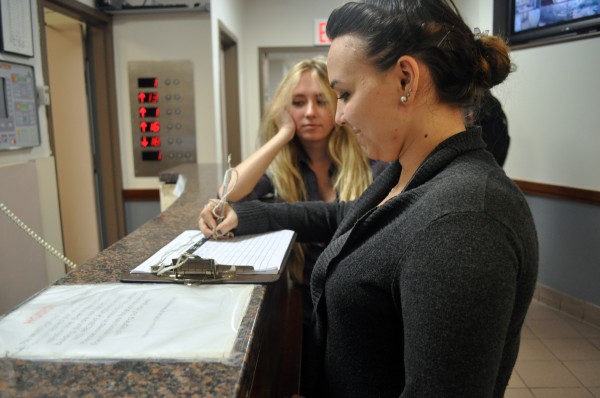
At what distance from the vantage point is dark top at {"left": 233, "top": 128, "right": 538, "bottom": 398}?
0.57m

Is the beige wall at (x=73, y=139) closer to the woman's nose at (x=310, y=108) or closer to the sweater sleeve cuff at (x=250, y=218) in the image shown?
the woman's nose at (x=310, y=108)

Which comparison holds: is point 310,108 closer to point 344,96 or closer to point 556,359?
point 344,96

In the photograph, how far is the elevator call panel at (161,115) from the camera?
329 centimetres

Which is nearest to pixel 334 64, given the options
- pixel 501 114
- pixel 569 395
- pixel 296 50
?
pixel 501 114

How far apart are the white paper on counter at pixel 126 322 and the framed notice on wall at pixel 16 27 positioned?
5.86ft

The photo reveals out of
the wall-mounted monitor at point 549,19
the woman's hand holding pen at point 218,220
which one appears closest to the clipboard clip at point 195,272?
the woman's hand holding pen at point 218,220

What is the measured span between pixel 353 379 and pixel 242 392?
1.12ft

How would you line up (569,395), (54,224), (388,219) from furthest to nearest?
(54,224) < (569,395) < (388,219)

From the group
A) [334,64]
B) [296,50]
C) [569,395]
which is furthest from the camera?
[296,50]

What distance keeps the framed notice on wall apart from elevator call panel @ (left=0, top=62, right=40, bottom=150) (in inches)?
3.0

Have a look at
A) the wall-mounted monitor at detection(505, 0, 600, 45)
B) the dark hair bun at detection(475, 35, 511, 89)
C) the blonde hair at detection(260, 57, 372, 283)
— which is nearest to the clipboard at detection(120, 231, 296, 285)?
the dark hair bun at detection(475, 35, 511, 89)

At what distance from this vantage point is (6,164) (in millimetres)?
2059

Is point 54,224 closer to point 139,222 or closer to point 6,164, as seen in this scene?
point 6,164

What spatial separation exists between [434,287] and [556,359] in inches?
96.3
